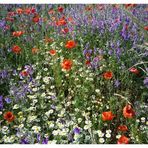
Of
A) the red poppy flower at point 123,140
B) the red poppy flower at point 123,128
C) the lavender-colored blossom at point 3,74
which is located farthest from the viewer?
the lavender-colored blossom at point 3,74

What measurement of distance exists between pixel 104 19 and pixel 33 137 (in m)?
1.29

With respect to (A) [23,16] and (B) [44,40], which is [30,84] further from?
(A) [23,16]

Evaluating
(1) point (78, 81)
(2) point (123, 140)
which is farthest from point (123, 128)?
(1) point (78, 81)

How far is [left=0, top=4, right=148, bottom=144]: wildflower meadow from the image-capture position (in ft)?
6.60

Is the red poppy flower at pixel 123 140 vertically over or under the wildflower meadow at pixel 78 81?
under

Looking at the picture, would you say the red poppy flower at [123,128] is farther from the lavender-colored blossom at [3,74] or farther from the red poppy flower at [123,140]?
the lavender-colored blossom at [3,74]

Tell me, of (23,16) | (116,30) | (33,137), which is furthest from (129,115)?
(23,16)

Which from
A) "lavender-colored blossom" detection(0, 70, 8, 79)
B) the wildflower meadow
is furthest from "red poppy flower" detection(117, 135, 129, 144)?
"lavender-colored blossom" detection(0, 70, 8, 79)

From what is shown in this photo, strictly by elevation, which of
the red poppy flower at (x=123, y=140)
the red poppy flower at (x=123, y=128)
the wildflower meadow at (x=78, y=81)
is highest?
the wildflower meadow at (x=78, y=81)

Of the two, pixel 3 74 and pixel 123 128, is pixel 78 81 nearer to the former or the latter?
pixel 3 74

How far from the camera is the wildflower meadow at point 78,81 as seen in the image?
201cm

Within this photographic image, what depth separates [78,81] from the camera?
240cm

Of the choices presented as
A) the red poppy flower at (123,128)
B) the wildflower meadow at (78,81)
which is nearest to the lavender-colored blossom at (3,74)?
the wildflower meadow at (78,81)

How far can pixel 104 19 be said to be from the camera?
2.97 metres
